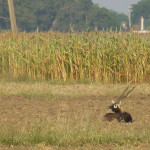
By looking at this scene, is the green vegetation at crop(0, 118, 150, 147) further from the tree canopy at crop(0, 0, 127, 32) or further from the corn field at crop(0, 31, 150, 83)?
the tree canopy at crop(0, 0, 127, 32)

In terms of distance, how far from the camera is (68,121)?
7.84 meters

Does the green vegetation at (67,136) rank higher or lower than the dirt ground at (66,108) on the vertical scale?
higher

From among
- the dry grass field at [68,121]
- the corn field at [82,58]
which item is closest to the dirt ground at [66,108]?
the dry grass field at [68,121]

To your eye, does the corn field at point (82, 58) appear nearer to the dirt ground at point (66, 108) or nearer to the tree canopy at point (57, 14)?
the dirt ground at point (66, 108)

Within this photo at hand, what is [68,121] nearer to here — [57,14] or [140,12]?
[57,14]

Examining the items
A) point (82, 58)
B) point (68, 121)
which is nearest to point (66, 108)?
point (68, 121)

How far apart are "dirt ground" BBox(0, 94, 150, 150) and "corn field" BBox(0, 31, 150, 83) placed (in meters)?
3.74

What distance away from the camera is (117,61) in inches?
602

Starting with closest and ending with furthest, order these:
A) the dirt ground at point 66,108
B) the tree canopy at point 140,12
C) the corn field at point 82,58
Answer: the dirt ground at point 66,108, the corn field at point 82,58, the tree canopy at point 140,12

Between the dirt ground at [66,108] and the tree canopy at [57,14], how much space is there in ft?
146

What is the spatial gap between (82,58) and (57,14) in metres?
46.7

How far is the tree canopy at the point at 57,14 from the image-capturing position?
55.8 meters

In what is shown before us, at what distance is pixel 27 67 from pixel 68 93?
4542 millimetres

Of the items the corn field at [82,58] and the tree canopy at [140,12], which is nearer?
the corn field at [82,58]
